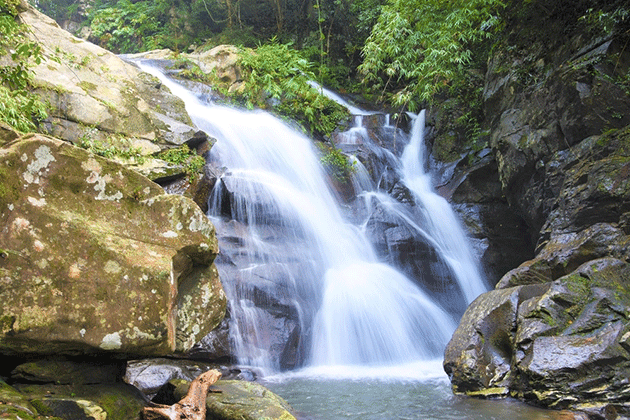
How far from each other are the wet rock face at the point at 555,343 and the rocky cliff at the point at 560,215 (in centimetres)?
1

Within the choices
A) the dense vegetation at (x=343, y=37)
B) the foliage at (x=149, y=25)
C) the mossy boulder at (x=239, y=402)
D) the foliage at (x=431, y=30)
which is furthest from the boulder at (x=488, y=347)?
the foliage at (x=149, y=25)

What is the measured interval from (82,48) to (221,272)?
6.67m

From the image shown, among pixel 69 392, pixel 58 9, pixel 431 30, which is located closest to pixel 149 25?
pixel 58 9

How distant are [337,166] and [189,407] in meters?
8.88

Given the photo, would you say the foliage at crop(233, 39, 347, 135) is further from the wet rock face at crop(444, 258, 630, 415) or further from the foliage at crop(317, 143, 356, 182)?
the wet rock face at crop(444, 258, 630, 415)

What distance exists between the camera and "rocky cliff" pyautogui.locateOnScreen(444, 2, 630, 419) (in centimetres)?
443

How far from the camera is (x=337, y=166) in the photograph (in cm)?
1176

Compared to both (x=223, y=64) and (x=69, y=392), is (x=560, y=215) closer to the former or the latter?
(x=69, y=392)

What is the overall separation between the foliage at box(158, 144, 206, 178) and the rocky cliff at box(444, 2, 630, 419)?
5758 millimetres

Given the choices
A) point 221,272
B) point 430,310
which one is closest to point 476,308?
point 430,310

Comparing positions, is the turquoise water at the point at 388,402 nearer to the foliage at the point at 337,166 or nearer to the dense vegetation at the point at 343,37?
the dense vegetation at the point at 343,37

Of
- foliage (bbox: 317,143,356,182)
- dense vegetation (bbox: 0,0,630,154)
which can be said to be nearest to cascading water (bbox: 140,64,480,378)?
foliage (bbox: 317,143,356,182)

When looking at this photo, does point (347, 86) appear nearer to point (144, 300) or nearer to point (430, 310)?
point (430, 310)

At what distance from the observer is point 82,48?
32.8 feet
